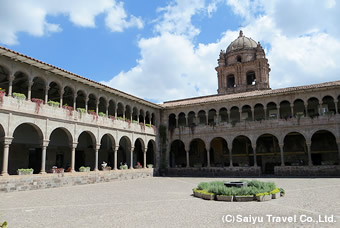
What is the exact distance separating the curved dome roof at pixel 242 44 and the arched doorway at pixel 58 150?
86.2 feet

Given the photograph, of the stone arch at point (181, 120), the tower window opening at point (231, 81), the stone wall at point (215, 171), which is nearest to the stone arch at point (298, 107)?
the stone wall at point (215, 171)

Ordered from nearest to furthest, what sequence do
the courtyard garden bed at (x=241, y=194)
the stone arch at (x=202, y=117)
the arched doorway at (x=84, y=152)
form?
the courtyard garden bed at (x=241, y=194), the arched doorway at (x=84, y=152), the stone arch at (x=202, y=117)

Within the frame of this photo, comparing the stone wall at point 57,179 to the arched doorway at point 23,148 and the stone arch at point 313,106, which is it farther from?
the stone arch at point 313,106

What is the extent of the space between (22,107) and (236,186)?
13.3 metres

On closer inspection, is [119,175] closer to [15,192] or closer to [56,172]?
[56,172]

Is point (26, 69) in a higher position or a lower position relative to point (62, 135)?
higher

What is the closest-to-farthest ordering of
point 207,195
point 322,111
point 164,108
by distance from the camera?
point 207,195, point 322,111, point 164,108

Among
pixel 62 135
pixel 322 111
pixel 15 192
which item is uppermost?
pixel 322 111

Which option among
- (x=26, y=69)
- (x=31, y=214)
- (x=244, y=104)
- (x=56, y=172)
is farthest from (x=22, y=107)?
(x=244, y=104)

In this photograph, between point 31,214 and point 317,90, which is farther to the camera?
point 317,90

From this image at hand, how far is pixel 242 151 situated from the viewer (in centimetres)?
3141

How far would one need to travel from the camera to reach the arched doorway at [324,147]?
2750cm

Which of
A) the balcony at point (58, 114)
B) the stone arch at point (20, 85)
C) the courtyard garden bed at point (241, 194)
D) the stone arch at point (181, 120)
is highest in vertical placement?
the stone arch at point (20, 85)

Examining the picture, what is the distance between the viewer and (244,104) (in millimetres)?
28375
